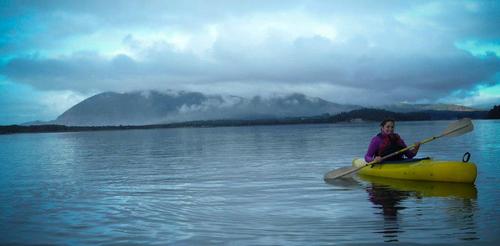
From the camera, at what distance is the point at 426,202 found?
38.6 feet

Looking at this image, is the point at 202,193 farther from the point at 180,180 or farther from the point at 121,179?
the point at 121,179

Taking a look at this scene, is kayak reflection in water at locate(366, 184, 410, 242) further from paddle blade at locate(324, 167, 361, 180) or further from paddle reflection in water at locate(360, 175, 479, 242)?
paddle blade at locate(324, 167, 361, 180)

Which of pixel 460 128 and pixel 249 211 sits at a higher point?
pixel 460 128

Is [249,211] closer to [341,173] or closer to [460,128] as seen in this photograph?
[341,173]

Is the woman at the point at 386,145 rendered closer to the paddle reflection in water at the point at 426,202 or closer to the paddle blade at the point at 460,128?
the paddle reflection in water at the point at 426,202

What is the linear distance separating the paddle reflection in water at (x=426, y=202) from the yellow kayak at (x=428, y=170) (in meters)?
0.20

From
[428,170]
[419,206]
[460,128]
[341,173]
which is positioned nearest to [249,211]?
[419,206]

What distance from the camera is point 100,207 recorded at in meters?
12.6

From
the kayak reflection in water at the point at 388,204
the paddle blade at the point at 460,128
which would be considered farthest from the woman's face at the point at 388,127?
the paddle blade at the point at 460,128

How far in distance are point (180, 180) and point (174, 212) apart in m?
6.90

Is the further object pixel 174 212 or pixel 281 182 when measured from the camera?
pixel 281 182

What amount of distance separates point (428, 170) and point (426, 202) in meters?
3.48

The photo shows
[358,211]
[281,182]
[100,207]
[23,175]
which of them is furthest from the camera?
[23,175]

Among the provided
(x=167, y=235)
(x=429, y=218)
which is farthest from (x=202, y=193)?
(x=429, y=218)
